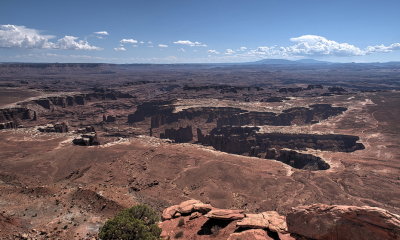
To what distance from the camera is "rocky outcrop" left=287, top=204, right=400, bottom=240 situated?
16.5m

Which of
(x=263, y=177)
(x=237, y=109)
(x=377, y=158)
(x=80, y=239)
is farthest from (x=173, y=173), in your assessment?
(x=237, y=109)

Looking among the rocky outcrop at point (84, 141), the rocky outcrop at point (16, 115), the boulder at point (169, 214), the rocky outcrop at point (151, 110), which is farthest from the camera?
the rocky outcrop at point (151, 110)

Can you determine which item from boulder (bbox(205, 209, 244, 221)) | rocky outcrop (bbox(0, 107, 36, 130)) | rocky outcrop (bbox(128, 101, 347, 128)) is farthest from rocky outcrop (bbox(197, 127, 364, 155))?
rocky outcrop (bbox(0, 107, 36, 130))

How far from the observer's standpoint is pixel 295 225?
19.3 metres

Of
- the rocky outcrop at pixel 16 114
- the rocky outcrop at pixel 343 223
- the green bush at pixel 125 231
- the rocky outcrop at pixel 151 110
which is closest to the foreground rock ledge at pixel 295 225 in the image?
the rocky outcrop at pixel 343 223

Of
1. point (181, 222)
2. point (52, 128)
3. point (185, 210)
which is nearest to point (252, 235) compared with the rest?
point (181, 222)

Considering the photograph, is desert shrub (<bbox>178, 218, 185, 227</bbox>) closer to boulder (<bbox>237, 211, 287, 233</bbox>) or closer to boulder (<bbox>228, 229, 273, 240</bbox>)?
boulder (<bbox>237, 211, 287, 233</bbox>)

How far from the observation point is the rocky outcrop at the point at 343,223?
1648 centimetres

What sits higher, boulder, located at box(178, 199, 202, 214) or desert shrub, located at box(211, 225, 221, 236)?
desert shrub, located at box(211, 225, 221, 236)

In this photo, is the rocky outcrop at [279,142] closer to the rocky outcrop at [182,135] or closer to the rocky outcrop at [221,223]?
the rocky outcrop at [182,135]

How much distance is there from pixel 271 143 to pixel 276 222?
6142 centimetres

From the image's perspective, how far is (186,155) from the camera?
55.2m

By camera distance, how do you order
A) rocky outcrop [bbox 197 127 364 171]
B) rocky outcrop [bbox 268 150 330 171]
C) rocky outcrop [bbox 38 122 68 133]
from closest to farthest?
rocky outcrop [bbox 268 150 330 171], rocky outcrop [bbox 197 127 364 171], rocky outcrop [bbox 38 122 68 133]

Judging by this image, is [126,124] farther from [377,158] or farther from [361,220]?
[361,220]
